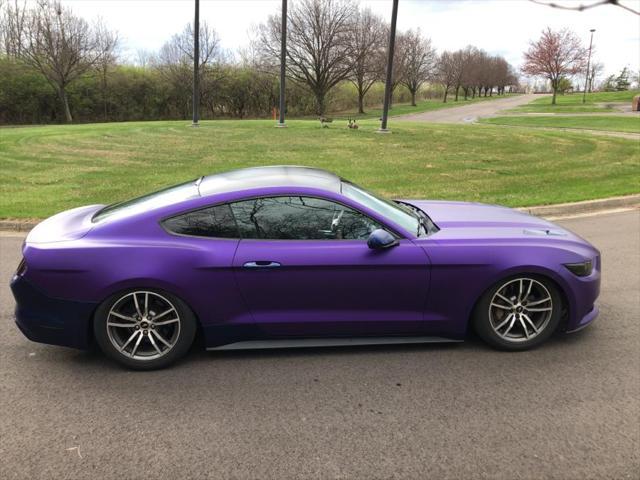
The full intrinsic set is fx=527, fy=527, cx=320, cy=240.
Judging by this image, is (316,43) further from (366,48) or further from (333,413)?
(333,413)

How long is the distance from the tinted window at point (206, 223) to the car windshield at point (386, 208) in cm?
90

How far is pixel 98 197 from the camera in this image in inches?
383

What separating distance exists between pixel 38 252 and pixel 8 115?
45.8 m

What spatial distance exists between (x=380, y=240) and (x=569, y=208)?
264 inches

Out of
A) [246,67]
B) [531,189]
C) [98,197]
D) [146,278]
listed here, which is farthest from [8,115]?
[146,278]

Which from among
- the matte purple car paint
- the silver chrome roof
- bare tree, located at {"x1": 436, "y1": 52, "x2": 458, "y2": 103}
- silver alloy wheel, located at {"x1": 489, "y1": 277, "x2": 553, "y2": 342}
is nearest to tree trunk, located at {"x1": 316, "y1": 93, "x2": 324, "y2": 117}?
bare tree, located at {"x1": 436, "y1": 52, "x2": 458, "y2": 103}

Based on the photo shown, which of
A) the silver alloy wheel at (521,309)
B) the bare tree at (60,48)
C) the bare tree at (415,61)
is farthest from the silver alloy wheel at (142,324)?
the bare tree at (415,61)

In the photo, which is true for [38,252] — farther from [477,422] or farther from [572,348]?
[572,348]

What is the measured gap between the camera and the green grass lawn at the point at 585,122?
26241mm

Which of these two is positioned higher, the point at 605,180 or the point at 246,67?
the point at 246,67

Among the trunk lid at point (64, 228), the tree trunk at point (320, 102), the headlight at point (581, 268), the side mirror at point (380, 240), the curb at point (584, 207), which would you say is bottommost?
the curb at point (584, 207)

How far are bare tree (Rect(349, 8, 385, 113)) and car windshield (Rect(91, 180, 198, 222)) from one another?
5109 centimetres

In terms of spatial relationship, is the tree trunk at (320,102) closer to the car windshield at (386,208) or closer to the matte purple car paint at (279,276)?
the car windshield at (386,208)

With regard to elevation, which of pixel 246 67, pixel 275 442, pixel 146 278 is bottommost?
pixel 275 442
